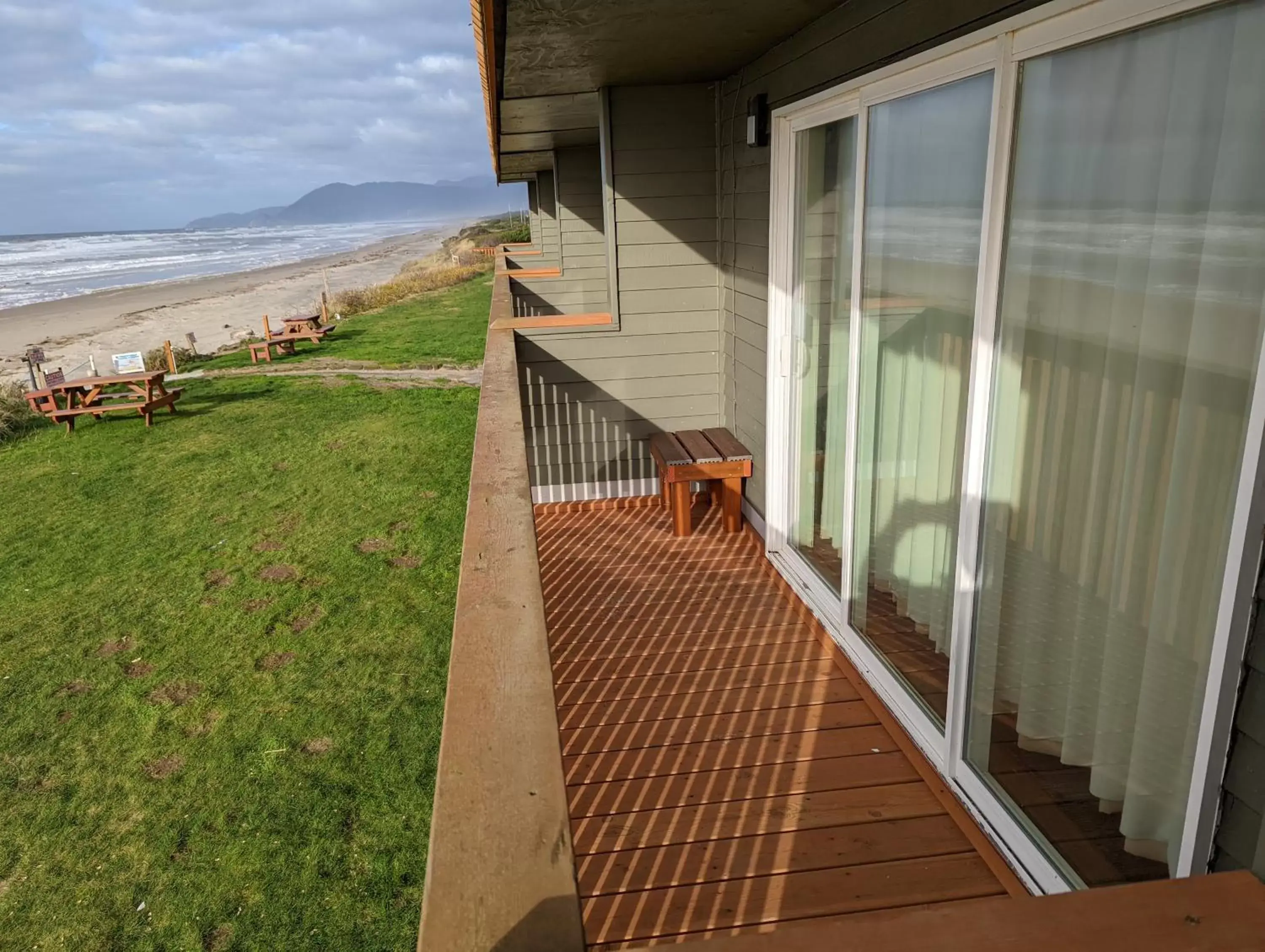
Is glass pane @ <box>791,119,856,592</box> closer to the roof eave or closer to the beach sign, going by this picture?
the roof eave

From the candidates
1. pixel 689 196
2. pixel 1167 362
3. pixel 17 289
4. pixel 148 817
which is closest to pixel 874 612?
pixel 1167 362

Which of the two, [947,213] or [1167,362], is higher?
[947,213]

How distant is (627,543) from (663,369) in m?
1.15

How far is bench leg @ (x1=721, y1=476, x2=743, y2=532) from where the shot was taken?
4922mm

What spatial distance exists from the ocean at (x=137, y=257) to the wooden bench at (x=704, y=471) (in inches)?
1463

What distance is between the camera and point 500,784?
85cm

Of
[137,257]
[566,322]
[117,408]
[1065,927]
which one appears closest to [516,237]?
[117,408]

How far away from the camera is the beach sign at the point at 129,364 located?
1195 cm

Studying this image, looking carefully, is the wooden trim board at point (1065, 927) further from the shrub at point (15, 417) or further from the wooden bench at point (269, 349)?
the wooden bench at point (269, 349)

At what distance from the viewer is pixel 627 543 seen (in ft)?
16.3

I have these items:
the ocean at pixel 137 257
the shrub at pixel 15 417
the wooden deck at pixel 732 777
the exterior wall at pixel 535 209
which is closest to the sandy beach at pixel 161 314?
the ocean at pixel 137 257

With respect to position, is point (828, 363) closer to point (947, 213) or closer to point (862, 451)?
point (862, 451)

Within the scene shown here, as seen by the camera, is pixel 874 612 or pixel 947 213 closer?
pixel 947 213

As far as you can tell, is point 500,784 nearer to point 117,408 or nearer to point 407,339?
point 117,408
